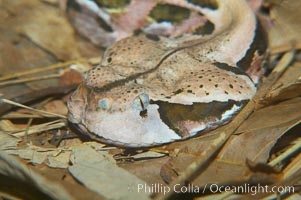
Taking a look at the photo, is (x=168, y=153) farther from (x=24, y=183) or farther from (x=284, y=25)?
(x=284, y=25)

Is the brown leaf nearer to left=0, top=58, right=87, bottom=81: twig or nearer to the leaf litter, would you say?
the leaf litter

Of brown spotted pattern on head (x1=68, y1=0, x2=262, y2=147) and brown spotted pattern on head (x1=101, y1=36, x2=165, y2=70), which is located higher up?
brown spotted pattern on head (x1=101, y1=36, x2=165, y2=70)

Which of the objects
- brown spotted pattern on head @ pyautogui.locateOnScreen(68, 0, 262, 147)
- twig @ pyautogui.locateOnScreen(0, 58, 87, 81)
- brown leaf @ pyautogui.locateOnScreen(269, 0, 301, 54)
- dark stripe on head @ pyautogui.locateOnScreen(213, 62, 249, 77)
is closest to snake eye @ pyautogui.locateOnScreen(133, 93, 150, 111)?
brown spotted pattern on head @ pyautogui.locateOnScreen(68, 0, 262, 147)

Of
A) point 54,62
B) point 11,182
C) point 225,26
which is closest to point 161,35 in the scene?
point 225,26

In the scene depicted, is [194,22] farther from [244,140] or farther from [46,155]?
[46,155]

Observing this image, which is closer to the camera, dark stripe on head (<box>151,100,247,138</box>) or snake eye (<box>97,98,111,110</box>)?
snake eye (<box>97,98,111,110</box>)

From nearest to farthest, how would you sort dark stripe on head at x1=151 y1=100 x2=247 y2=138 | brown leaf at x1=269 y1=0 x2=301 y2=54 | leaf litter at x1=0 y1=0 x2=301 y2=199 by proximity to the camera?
leaf litter at x1=0 y1=0 x2=301 y2=199
dark stripe on head at x1=151 y1=100 x2=247 y2=138
brown leaf at x1=269 y1=0 x2=301 y2=54

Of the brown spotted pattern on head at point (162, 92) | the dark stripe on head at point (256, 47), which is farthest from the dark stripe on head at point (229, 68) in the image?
the dark stripe on head at point (256, 47)
